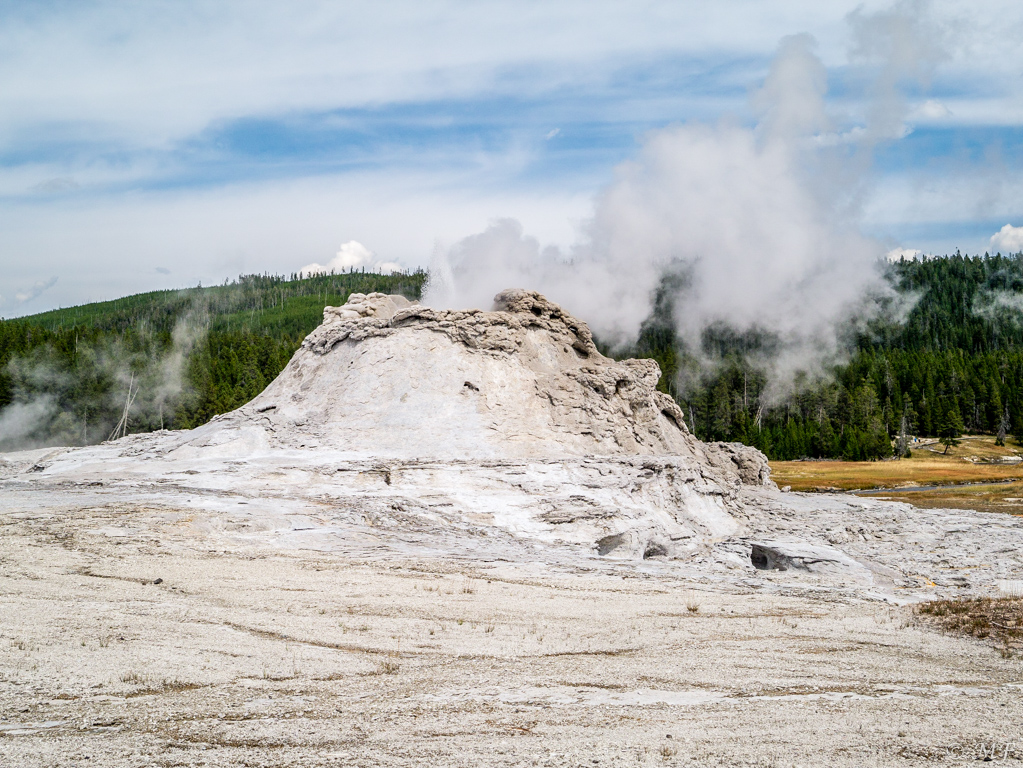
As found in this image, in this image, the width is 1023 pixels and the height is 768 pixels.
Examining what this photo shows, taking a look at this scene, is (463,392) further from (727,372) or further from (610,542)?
(727,372)

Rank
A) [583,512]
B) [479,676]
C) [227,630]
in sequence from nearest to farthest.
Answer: [479,676], [227,630], [583,512]

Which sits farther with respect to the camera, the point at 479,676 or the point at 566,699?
the point at 479,676

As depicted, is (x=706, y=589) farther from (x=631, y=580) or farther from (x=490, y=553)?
(x=490, y=553)

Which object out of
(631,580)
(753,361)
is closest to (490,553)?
(631,580)

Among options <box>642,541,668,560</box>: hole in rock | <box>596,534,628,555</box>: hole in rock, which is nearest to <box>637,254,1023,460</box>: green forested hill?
<box>642,541,668,560</box>: hole in rock

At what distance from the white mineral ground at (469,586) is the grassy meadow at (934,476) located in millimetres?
17158

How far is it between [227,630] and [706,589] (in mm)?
9420

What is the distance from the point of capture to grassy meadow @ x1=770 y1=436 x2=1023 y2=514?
45.8 meters

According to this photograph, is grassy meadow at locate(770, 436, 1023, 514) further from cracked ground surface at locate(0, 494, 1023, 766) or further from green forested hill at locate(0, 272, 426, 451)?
green forested hill at locate(0, 272, 426, 451)

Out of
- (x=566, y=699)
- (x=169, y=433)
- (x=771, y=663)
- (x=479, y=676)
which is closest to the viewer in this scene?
(x=566, y=699)

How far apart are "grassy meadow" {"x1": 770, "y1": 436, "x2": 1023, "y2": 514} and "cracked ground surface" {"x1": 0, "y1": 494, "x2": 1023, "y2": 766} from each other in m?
33.1

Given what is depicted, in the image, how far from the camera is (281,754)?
6617 millimetres

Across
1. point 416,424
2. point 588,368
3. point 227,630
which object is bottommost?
point 227,630

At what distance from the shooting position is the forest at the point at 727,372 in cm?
6425
